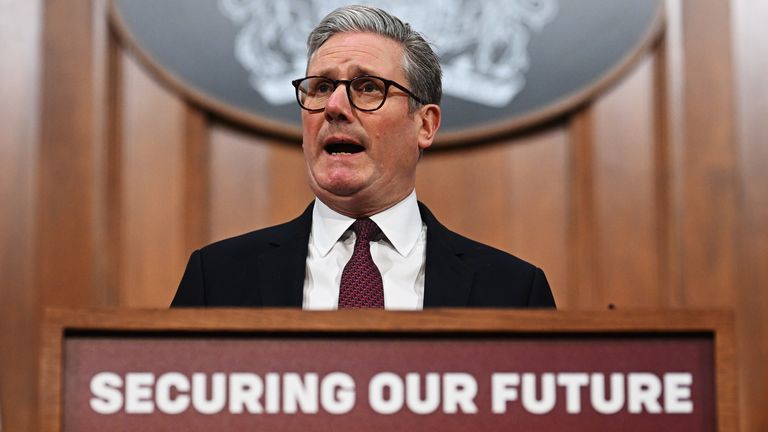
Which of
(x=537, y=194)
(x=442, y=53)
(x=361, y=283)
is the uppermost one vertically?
(x=442, y=53)

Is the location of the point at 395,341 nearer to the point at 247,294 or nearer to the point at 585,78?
the point at 247,294

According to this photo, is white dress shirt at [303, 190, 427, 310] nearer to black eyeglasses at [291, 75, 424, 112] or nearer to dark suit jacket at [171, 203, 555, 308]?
dark suit jacket at [171, 203, 555, 308]

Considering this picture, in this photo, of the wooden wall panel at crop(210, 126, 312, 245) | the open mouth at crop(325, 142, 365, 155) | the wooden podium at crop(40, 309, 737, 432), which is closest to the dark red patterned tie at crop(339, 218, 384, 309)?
the open mouth at crop(325, 142, 365, 155)

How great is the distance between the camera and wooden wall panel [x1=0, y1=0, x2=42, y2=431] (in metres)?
2.34

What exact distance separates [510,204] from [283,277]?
1236mm

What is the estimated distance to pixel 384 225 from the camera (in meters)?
1.50

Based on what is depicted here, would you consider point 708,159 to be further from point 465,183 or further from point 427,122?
point 427,122

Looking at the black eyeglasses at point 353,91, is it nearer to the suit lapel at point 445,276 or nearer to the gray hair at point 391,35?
the gray hair at point 391,35

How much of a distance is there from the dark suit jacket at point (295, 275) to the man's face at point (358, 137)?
75 millimetres

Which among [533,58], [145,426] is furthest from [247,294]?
[533,58]

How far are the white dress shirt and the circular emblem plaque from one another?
40.0 inches

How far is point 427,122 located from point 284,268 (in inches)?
13.2

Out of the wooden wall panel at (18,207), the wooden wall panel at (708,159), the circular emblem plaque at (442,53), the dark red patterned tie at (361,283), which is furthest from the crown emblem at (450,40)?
the dark red patterned tie at (361,283)

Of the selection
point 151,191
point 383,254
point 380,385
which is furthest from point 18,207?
point 380,385
